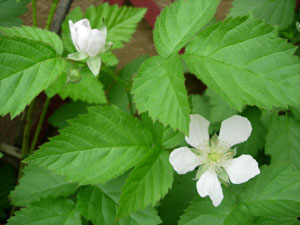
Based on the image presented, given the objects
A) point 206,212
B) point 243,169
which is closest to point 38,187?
point 206,212

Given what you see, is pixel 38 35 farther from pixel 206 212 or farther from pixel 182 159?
pixel 206 212

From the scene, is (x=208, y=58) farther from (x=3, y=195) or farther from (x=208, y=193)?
(x=3, y=195)

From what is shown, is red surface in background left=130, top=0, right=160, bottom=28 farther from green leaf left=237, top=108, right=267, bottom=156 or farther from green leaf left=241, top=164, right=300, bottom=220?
green leaf left=241, top=164, right=300, bottom=220

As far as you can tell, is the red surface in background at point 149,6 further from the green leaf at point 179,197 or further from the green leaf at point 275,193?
the green leaf at point 275,193

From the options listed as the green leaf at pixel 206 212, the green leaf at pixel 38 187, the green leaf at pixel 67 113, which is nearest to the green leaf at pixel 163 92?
the green leaf at pixel 206 212

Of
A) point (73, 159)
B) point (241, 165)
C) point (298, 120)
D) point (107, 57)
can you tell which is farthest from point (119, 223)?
point (298, 120)

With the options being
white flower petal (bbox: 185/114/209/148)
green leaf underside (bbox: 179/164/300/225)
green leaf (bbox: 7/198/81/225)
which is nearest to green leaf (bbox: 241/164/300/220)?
green leaf underside (bbox: 179/164/300/225)
